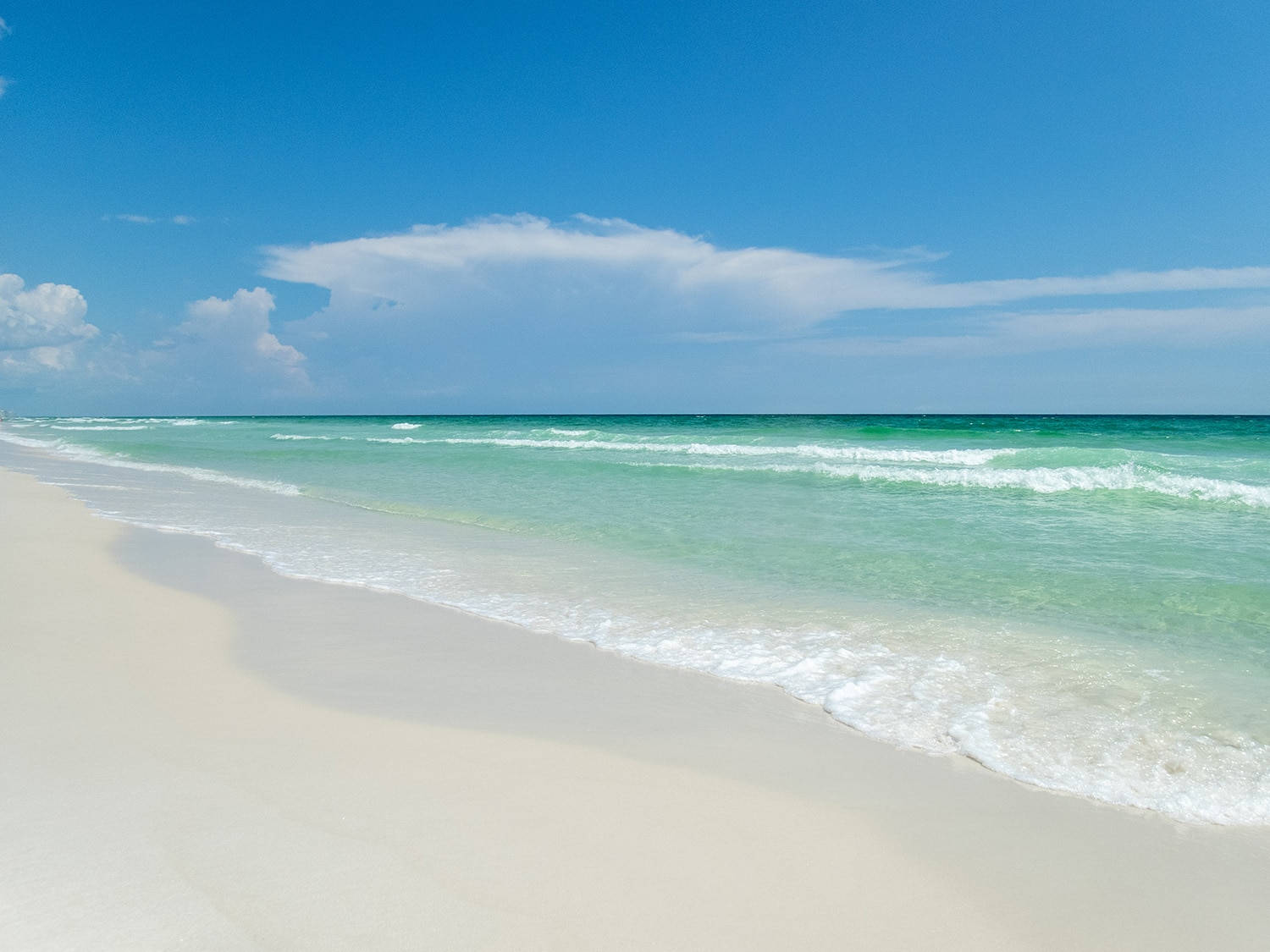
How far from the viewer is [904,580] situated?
22.1 feet

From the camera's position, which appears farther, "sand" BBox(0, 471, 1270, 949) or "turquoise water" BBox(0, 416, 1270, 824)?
"turquoise water" BBox(0, 416, 1270, 824)

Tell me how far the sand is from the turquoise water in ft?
1.65

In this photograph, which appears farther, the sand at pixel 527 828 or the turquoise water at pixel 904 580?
the turquoise water at pixel 904 580

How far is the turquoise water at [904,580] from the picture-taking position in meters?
3.63

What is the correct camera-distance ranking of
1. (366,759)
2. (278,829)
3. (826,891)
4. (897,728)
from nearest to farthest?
(826,891) → (278,829) → (366,759) → (897,728)

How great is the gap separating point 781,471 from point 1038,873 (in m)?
15.8

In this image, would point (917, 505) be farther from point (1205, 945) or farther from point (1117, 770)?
point (1205, 945)

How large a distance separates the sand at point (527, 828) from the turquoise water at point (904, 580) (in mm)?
501

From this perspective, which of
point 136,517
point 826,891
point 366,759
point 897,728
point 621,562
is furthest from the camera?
point 136,517

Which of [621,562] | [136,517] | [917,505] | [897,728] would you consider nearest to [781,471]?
[917,505]

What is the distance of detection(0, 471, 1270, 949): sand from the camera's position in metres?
2.16

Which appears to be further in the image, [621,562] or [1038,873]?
[621,562]

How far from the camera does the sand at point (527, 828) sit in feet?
7.07

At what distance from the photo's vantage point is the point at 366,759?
3172 millimetres
